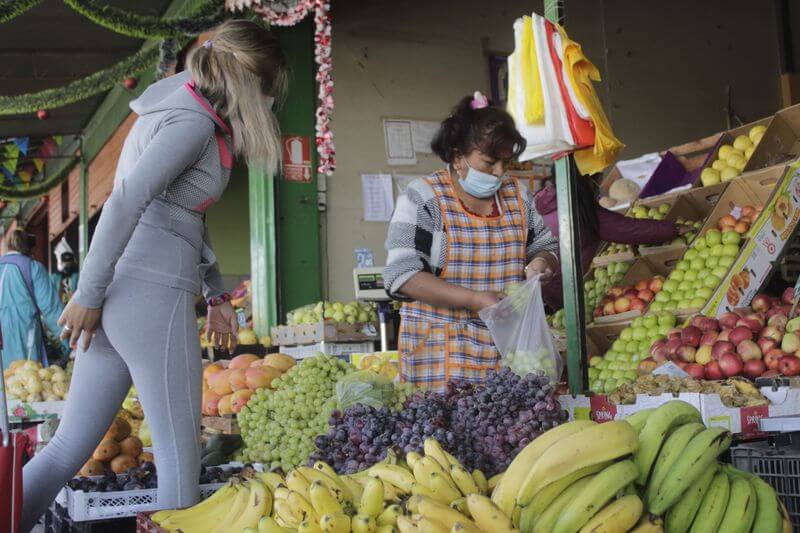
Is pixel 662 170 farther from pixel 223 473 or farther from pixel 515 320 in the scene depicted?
pixel 223 473

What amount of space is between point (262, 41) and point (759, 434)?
2.22m

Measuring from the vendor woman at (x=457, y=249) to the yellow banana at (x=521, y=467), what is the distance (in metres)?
1.45

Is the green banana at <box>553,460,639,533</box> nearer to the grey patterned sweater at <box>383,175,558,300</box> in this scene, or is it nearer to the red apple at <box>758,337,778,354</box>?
the grey patterned sweater at <box>383,175,558,300</box>

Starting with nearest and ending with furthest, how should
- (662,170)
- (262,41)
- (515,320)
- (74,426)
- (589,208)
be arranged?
1. (74,426)
2. (262,41)
3. (515,320)
4. (589,208)
5. (662,170)

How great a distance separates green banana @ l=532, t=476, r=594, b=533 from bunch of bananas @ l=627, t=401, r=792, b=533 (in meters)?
0.18

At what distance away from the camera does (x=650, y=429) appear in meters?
2.02

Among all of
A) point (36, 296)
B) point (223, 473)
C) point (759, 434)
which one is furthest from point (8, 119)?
point (759, 434)

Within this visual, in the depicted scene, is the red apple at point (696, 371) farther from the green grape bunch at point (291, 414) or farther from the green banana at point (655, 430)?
the green banana at point (655, 430)

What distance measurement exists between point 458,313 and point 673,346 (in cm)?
131

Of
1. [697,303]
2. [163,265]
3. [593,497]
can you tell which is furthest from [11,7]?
[593,497]

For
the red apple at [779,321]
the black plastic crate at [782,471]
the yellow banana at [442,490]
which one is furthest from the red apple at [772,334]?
the yellow banana at [442,490]

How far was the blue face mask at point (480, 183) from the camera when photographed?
3.53 meters

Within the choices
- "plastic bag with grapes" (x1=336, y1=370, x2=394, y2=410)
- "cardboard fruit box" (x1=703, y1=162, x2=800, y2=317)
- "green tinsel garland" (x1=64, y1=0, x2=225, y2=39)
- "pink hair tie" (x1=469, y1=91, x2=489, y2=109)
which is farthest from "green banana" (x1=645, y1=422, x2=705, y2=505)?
"green tinsel garland" (x1=64, y1=0, x2=225, y2=39)

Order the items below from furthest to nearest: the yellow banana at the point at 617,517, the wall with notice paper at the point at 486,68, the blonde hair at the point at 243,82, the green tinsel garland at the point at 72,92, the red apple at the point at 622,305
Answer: the green tinsel garland at the point at 72,92
the wall with notice paper at the point at 486,68
the red apple at the point at 622,305
the blonde hair at the point at 243,82
the yellow banana at the point at 617,517
